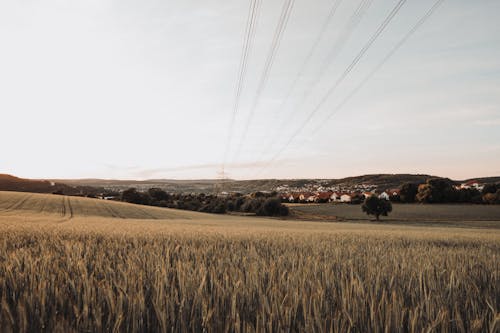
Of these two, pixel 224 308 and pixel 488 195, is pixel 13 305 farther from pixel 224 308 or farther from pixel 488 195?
pixel 488 195

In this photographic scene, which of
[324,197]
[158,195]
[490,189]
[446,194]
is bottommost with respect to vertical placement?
[324,197]

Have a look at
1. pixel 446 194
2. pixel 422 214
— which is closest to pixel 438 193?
pixel 446 194

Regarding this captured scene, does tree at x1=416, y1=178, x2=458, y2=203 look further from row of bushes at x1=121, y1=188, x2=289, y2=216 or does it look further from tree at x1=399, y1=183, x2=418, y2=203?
row of bushes at x1=121, y1=188, x2=289, y2=216

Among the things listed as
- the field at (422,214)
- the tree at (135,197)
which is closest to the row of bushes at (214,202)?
the tree at (135,197)

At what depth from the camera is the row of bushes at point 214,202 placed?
282 ft

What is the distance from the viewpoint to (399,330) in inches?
63.7

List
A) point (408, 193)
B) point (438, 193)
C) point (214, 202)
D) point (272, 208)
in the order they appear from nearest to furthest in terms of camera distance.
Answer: point (272, 208) → point (214, 202) → point (438, 193) → point (408, 193)

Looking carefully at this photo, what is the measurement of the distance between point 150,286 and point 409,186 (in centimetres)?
11304

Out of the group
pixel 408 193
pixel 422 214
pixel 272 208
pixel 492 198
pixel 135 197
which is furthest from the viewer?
pixel 408 193

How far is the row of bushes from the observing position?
282 feet

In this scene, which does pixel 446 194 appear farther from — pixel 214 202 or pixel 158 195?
pixel 158 195

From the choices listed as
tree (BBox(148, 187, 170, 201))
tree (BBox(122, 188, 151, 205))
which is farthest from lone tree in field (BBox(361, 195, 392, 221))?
tree (BBox(122, 188, 151, 205))

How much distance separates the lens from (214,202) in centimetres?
9269

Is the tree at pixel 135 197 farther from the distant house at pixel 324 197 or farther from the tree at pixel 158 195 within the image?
the distant house at pixel 324 197
